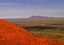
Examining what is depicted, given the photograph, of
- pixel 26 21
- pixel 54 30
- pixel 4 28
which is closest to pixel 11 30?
pixel 4 28

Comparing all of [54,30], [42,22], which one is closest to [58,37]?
[54,30]

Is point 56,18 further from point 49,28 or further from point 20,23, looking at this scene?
point 20,23

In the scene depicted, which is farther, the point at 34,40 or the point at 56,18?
the point at 56,18

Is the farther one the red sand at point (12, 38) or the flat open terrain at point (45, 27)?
the flat open terrain at point (45, 27)

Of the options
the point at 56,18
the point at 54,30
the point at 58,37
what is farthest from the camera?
the point at 56,18

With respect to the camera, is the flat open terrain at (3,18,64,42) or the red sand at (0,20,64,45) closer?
the red sand at (0,20,64,45)

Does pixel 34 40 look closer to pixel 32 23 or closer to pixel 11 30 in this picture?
pixel 11 30

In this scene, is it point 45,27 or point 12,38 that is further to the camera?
point 45,27

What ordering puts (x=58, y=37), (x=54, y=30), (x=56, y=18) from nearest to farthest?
(x=58, y=37), (x=54, y=30), (x=56, y=18)

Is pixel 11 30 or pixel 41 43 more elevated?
pixel 11 30
